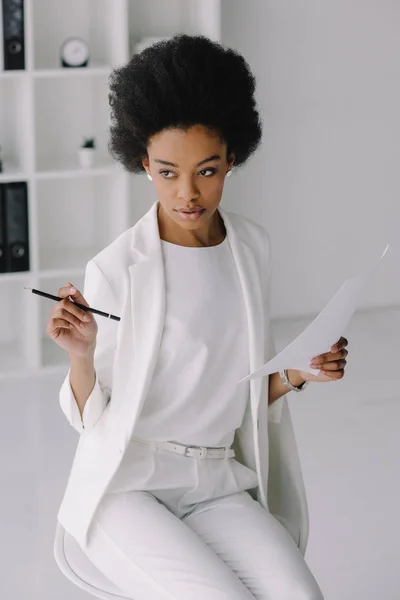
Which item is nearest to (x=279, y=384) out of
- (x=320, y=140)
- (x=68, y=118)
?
(x=68, y=118)

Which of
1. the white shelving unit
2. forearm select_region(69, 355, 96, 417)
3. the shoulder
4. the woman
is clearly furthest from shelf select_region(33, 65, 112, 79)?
forearm select_region(69, 355, 96, 417)

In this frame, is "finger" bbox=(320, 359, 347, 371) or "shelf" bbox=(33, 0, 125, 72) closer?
"finger" bbox=(320, 359, 347, 371)

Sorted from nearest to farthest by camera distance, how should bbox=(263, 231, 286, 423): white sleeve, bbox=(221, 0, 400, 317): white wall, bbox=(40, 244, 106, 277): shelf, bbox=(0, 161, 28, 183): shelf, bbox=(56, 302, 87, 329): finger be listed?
bbox=(56, 302, 87, 329): finger, bbox=(263, 231, 286, 423): white sleeve, bbox=(0, 161, 28, 183): shelf, bbox=(40, 244, 106, 277): shelf, bbox=(221, 0, 400, 317): white wall

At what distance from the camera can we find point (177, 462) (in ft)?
6.46

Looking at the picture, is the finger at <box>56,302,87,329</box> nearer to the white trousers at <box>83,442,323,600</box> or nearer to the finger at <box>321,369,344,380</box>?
the white trousers at <box>83,442,323,600</box>

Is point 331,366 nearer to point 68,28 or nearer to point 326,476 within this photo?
point 326,476

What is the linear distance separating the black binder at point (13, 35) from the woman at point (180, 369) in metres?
1.95

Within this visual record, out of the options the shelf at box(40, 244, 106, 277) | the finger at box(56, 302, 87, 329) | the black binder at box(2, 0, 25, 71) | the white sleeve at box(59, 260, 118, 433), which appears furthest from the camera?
the shelf at box(40, 244, 106, 277)

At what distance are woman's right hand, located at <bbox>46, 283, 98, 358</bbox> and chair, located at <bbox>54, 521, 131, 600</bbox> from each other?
36 centimetres

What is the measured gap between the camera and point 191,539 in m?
1.85

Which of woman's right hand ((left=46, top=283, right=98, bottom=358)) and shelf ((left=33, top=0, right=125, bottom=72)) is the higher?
shelf ((left=33, top=0, right=125, bottom=72))

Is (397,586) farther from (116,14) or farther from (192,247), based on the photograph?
(116,14)

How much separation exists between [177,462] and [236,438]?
0.18 metres

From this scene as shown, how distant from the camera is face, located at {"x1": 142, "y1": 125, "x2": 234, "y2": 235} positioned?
6.17 feet
